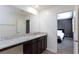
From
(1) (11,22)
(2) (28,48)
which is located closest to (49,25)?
(2) (28,48)

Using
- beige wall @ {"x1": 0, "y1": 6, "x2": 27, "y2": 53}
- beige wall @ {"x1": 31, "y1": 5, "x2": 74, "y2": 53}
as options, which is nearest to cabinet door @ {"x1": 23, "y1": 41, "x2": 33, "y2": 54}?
beige wall @ {"x1": 0, "y1": 6, "x2": 27, "y2": 53}

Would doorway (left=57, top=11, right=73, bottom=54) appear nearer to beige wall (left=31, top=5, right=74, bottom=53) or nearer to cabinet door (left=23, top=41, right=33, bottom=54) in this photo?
beige wall (left=31, top=5, right=74, bottom=53)

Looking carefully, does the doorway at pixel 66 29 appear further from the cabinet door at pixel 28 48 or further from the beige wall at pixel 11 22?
the beige wall at pixel 11 22

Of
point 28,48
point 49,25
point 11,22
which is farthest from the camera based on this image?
point 49,25

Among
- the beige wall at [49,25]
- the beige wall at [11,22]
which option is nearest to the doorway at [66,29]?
the beige wall at [49,25]

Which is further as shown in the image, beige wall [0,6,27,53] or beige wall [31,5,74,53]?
beige wall [31,5,74,53]

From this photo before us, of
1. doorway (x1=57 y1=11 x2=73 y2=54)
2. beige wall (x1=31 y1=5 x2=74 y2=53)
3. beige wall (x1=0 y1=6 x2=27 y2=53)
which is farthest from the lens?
beige wall (x1=31 y1=5 x2=74 y2=53)

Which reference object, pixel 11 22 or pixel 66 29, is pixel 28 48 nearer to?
pixel 11 22

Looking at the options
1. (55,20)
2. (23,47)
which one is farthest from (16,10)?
(55,20)

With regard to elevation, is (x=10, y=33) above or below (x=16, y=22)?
below

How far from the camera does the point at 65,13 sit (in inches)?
120
